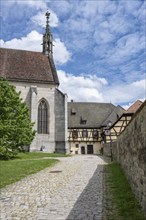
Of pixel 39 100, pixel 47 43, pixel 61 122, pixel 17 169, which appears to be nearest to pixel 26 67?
pixel 39 100

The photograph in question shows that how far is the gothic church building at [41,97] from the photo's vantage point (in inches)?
1527

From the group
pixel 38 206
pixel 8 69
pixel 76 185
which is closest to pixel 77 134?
pixel 8 69

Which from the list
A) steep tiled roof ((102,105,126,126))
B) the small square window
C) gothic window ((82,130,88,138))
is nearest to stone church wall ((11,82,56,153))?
the small square window

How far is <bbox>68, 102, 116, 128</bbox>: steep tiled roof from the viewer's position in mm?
50025

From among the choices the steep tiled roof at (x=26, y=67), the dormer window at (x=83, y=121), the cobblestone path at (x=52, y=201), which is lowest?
the cobblestone path at (x=52, y=201)

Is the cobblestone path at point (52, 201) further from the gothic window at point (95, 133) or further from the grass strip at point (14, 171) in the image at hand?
the gothic window at point (95, 133)

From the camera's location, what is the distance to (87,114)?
51906mm

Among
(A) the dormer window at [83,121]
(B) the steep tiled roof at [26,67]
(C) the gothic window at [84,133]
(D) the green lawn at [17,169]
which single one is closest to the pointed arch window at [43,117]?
(B) the steep tiled roof at [26,67]

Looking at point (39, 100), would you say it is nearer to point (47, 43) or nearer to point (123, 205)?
point (47, 43)

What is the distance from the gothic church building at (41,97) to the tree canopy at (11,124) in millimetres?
11522

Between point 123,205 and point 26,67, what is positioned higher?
point 26,67

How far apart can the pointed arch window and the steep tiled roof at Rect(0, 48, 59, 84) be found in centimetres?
362

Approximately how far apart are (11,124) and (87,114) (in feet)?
94.1

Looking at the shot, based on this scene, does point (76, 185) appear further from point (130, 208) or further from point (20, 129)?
point (20, 129)
